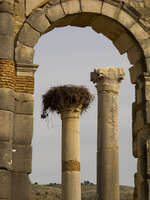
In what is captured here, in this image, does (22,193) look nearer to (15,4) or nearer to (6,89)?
(6,89)

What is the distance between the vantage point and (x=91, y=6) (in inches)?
424

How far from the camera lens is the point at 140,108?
10.8 meters

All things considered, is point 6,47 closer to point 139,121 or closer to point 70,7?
point 70,7

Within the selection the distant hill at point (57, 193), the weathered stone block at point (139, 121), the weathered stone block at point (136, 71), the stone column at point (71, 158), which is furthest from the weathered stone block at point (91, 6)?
the distant hill at point (57, 193)

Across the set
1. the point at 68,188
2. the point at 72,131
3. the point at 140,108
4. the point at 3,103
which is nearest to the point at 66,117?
the point at 72,131

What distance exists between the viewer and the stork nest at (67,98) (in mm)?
18722

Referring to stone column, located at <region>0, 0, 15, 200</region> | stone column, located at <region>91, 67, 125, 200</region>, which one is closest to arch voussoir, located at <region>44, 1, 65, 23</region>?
stone column, located at <region>0, 0, 15, 200</region>

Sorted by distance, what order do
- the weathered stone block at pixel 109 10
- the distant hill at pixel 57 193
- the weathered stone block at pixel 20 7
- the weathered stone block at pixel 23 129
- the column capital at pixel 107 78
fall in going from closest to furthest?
the weathered stone block at pixel 23 129, the weathered stone block at pixel 20 7, the weathered stone block at pixel 109 10, the column capital at pixel 107 78, the distant hill at pixel 57 193

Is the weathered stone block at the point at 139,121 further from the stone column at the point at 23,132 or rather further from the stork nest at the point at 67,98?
the stork nest at the point at 67,98

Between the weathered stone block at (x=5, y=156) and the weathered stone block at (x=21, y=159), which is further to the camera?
the weathered stone block at (x=21, y=159)

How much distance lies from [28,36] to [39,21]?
1.35 ft

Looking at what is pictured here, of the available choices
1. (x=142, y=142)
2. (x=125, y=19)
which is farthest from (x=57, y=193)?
(x=125, y=19)

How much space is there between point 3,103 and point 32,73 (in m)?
0.88

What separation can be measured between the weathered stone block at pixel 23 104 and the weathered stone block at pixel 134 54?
251 centimetres
